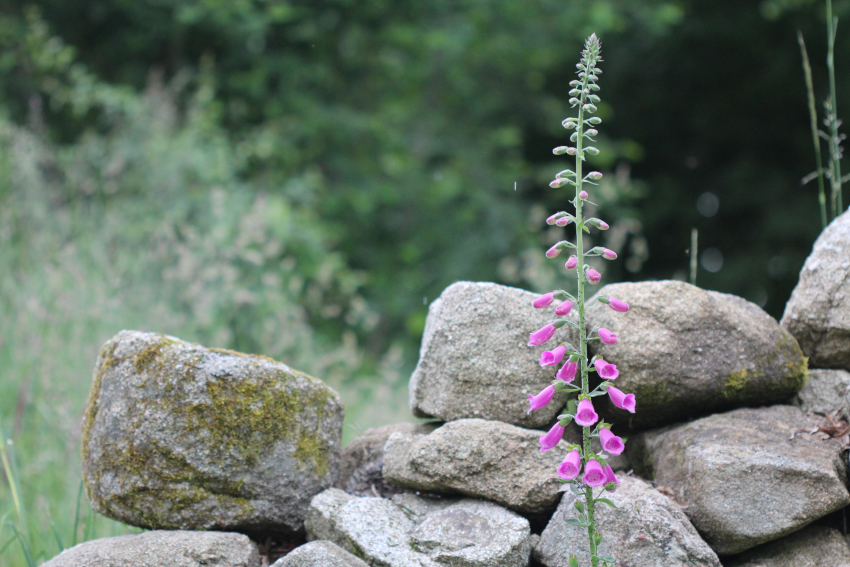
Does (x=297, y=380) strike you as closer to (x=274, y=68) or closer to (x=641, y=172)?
(x=274, y=68)

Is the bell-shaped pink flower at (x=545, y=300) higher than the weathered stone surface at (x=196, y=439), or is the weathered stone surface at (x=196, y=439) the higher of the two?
the bell-shaped pink flower at (x=545, y=300)

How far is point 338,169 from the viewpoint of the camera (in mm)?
8758

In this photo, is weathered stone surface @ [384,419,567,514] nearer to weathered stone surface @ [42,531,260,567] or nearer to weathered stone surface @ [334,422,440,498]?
weathered stone surface @ [334,422,440,498]

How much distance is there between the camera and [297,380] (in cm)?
223

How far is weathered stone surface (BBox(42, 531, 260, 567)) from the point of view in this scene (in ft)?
6.44

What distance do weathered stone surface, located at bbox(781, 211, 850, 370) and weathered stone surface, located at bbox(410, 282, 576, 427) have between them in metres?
0.88

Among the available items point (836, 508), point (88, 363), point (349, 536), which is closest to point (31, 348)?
point (88, 363)

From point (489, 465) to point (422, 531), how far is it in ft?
0.94

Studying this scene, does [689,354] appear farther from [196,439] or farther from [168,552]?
[168,552]

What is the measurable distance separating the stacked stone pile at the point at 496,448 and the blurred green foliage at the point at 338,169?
119cm

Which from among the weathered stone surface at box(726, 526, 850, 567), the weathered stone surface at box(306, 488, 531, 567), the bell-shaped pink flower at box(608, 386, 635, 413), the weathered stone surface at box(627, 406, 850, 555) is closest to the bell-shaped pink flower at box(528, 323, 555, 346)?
the bell-shaped pink flower at box(608, 386, 635, 413)

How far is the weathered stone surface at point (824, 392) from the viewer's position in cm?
237

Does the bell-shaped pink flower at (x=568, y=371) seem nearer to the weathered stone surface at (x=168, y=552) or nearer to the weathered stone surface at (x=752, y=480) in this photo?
the weathered stone surface at (x=752, y=480)

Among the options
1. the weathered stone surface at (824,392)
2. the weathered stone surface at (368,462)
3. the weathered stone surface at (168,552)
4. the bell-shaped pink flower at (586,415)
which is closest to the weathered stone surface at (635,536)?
the bell-shaped pink flower at (586,415)
